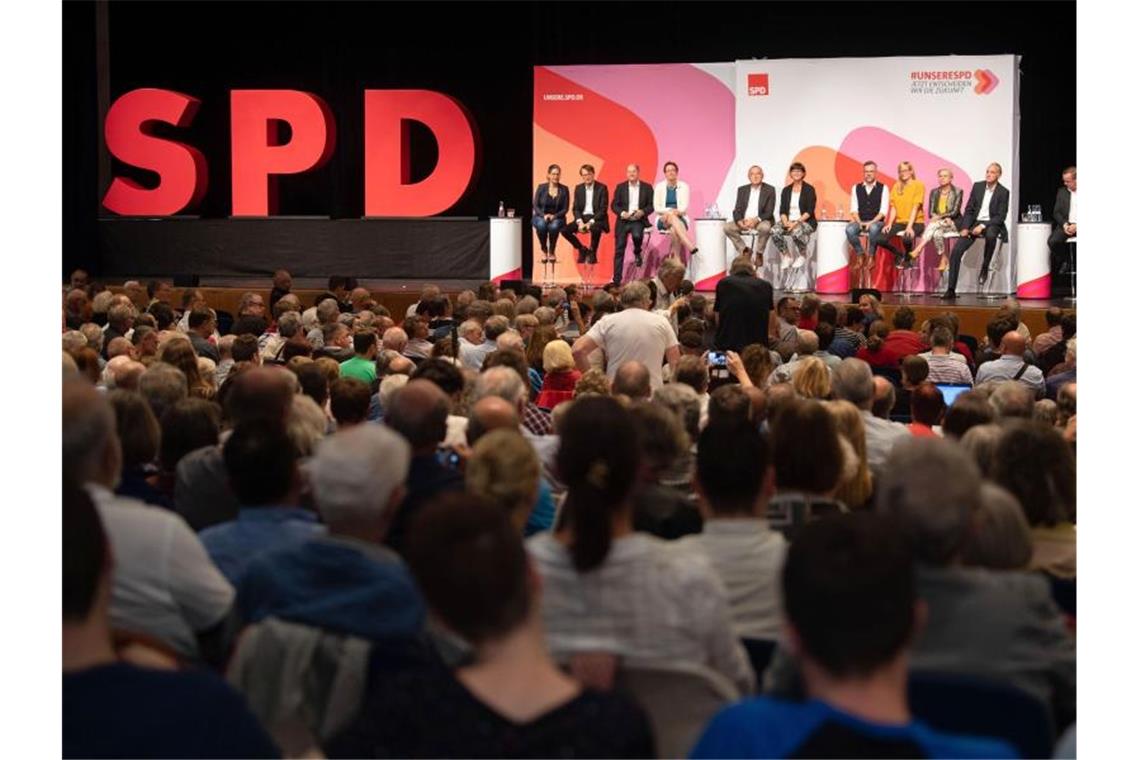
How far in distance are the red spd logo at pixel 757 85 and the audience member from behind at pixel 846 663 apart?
13.2 m

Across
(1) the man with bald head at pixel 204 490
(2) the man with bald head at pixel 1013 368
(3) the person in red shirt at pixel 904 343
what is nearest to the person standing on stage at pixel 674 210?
(3) the person in red shirt at pixel 904 343

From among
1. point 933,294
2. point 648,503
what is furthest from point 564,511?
point 933,294

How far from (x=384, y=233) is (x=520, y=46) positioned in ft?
8.12

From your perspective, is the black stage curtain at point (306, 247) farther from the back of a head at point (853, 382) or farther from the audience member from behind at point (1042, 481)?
the audience member from behind at point (1042, 481)

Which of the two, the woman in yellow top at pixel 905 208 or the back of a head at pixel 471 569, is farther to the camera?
the woman in yellow top at pixel 905 208

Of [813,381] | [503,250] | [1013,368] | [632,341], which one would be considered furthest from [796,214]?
[813,381]

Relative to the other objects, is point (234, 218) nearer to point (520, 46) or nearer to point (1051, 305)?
point (520, 46)

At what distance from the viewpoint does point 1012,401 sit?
4.98 metres

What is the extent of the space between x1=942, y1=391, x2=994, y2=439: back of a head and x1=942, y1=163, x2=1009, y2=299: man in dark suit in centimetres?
930

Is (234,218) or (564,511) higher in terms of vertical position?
(234,218)

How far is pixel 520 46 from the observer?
16422 millimetres

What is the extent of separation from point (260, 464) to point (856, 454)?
178 cm

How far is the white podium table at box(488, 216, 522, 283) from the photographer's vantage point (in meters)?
15.1

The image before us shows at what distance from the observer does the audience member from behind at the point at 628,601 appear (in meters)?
2.71
